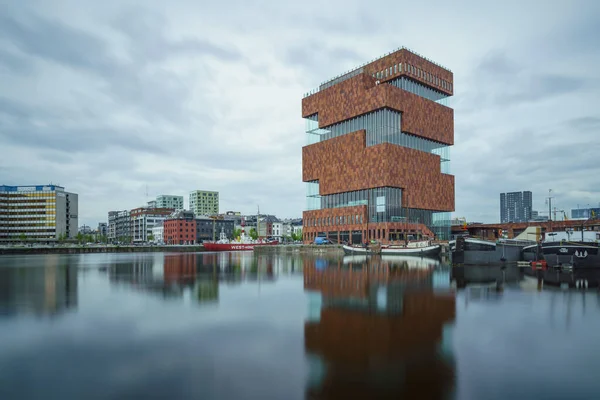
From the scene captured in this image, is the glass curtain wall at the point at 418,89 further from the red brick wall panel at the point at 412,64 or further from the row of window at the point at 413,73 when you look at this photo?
the row of window at the point at 413,73

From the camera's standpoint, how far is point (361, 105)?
144 m

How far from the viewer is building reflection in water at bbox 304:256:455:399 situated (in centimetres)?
1255

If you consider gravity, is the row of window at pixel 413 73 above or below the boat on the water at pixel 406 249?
above

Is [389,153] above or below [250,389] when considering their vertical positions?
above

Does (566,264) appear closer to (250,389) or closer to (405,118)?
(250,389)

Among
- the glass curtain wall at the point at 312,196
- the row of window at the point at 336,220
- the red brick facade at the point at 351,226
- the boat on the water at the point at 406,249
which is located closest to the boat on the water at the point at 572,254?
the boat on the water at the point at 406,249

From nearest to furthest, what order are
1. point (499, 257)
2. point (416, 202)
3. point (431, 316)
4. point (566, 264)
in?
point (431, 316), point (566, 264), point (499, 257), point (416, 202)

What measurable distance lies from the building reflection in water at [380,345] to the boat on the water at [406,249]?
63.1 meters

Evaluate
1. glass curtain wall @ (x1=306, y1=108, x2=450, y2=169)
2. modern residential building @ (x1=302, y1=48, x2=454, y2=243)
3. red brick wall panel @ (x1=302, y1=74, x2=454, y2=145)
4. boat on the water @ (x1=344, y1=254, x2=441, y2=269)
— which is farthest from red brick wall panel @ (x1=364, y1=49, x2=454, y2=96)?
boat on the water @ (x1=344, y1=254, x2=441, y2=269)

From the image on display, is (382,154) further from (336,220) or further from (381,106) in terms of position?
(336,220)

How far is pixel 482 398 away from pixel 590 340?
380 inches

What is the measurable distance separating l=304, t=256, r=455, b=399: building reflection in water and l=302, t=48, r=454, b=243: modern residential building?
10505 centimetres

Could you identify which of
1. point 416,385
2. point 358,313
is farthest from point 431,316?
point 416,385

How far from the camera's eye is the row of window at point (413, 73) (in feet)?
479
